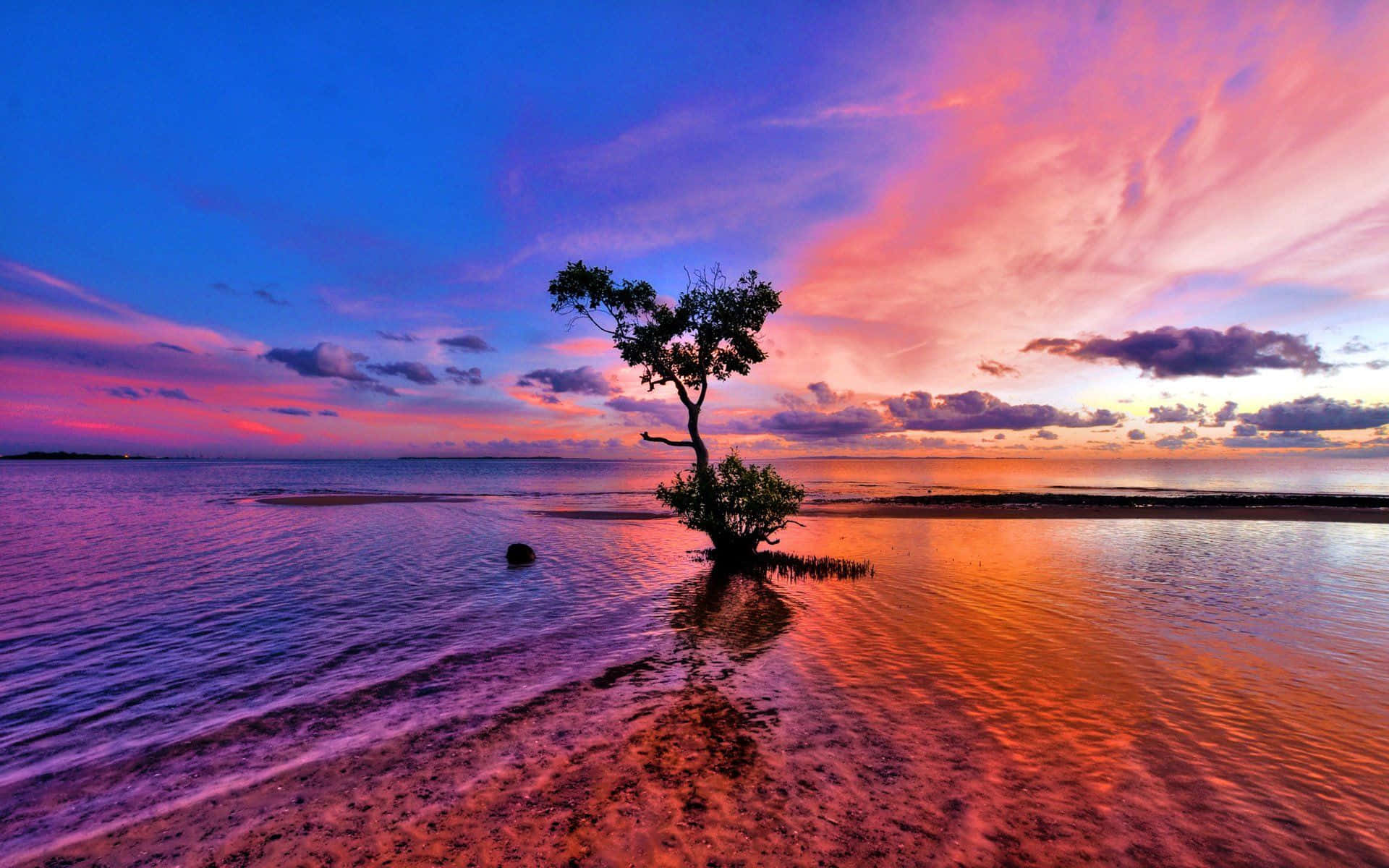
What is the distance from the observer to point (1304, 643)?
51.3 feet

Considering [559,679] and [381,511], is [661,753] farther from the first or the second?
[381,511]

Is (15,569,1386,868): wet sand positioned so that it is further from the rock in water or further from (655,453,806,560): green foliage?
the rock in water

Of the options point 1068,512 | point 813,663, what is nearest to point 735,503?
point 813,663

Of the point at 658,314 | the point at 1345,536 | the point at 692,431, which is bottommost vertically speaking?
the point at 1345,536

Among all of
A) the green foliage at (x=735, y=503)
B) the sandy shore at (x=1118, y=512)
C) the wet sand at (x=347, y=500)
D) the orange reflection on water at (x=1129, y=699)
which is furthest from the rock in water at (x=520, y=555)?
the wet sand at (x=347, y=500)

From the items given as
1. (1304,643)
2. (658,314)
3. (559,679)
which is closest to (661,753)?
(559,679)

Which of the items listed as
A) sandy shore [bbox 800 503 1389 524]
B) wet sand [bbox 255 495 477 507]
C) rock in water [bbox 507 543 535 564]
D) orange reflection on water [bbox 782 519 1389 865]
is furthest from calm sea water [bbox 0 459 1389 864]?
wet sand [bbox 255 495 477 507]

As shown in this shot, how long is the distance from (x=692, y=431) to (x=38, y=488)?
4882 inches

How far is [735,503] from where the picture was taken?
28.1m

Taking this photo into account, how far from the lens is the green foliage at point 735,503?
27.7 metres

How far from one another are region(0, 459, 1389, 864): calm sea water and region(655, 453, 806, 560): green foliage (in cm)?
272

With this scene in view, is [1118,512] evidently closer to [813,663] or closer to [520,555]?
[813,663]

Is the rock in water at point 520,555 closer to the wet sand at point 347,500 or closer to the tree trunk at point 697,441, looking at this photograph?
the tree trunk at point 697,441

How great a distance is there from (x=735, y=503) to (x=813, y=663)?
14.2 meters
